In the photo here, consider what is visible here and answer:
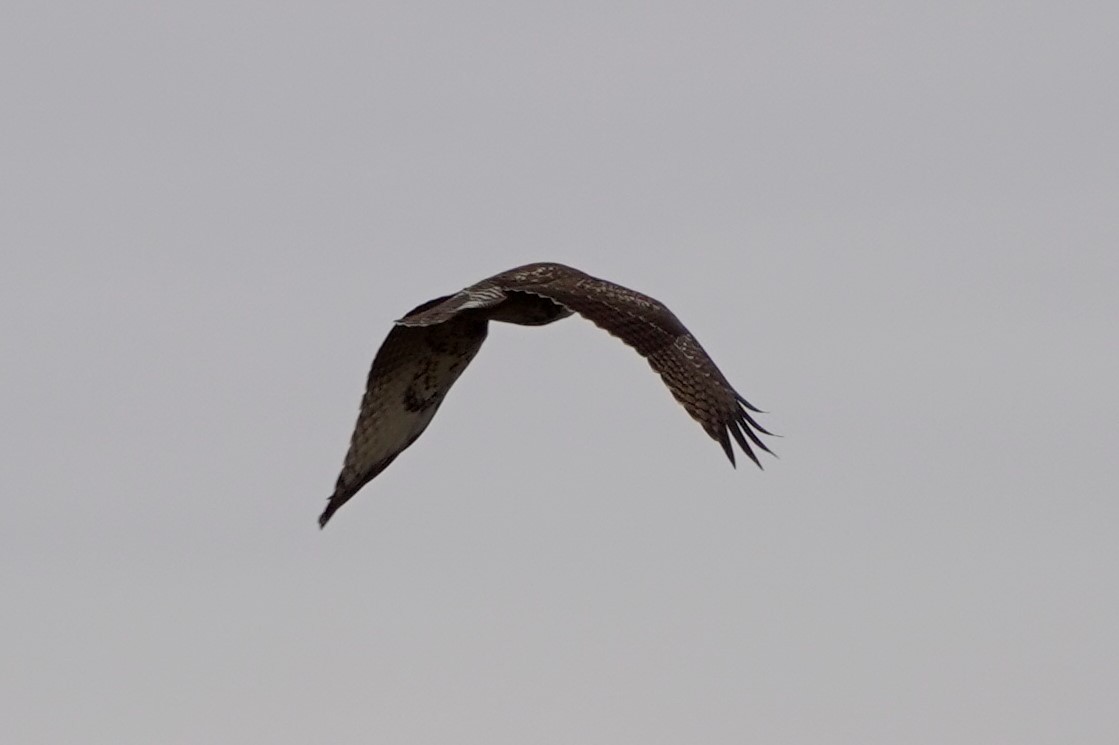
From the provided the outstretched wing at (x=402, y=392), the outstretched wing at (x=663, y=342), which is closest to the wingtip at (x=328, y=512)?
the outstretched wing at (x=402, y=392)

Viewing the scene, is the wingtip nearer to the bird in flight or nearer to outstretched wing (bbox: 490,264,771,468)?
the bird in flight

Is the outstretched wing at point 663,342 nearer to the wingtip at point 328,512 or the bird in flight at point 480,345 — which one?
the bird in flight at point 480,345

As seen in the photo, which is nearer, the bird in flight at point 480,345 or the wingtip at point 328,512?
the bird in flight at point 480,345

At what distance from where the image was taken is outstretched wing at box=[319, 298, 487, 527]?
40969mm

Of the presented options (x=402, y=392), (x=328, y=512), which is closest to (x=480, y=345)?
(x=402, y=392)

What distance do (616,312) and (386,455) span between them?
2.63m

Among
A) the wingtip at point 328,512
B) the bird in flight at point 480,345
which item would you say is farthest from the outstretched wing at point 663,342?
the wingtip at point 328,512

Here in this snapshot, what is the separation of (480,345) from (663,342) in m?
2.07

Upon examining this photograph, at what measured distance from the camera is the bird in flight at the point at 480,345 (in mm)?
39625

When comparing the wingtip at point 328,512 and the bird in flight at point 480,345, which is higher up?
the bird in flight at point 480,345

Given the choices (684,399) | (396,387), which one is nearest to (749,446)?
(684,399)

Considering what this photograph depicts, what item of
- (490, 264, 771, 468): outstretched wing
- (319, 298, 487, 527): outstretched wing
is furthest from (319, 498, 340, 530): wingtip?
(490, 264, 771, 468): outstretched wing

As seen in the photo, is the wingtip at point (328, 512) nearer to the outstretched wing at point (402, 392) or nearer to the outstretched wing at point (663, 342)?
the outstretched wing at point (402, 392)

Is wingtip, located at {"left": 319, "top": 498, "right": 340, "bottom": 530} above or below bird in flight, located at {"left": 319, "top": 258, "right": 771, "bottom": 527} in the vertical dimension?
below
